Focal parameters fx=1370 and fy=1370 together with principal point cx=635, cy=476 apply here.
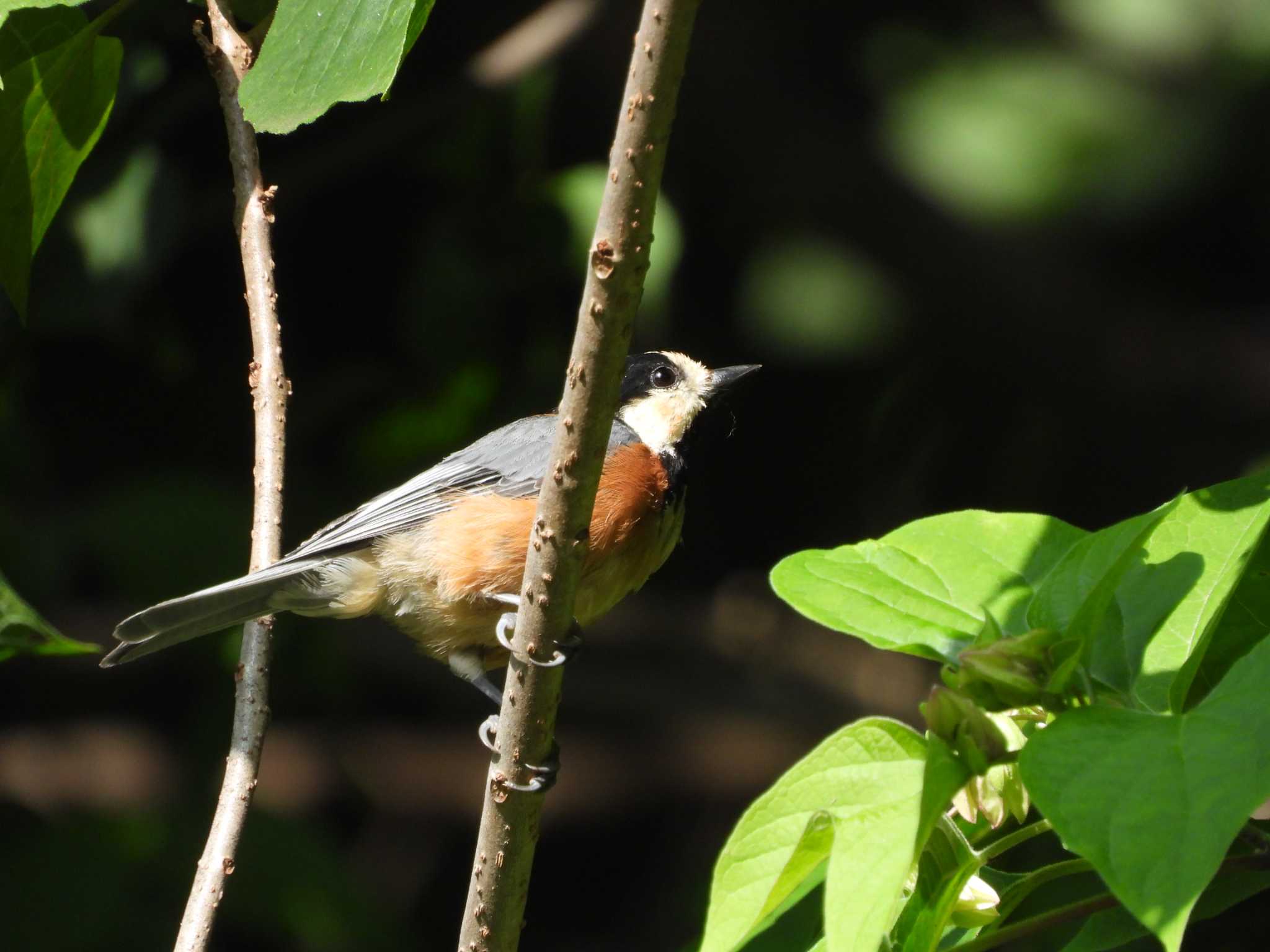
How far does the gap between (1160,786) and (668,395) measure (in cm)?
291

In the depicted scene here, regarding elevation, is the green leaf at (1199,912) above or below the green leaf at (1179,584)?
below

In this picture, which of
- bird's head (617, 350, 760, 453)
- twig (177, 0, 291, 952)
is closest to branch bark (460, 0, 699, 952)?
twig (177, 0, 291, 952)

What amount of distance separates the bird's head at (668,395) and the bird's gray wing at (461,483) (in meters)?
0.23

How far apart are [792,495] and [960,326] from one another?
2.66 feet

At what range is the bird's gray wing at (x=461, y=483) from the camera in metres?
3.48

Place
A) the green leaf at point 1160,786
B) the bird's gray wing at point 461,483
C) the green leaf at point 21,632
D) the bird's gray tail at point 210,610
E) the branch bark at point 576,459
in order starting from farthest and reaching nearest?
the bird's gray wing at point 461,483 → the bird's gray tail at point 210,610 → the green leaf at point 21,632 → the branch bark at point 576,459 → the green leaf at point 1160,786

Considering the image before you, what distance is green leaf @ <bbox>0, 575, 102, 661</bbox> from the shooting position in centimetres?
224

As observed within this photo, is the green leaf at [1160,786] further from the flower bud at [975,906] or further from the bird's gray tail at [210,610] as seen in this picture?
the bird's gray tail at [210,610]

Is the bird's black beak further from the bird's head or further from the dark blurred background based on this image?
the dark blurred background

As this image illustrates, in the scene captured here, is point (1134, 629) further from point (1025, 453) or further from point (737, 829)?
point (1025, 453)

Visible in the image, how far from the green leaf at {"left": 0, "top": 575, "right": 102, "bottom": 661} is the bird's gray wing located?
3.70 ft

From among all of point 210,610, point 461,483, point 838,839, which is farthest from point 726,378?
point 838,839

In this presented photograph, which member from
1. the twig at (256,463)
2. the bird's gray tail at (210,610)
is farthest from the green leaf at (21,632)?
the bird's gray tail at (210,610)

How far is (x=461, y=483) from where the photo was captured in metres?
3.65
